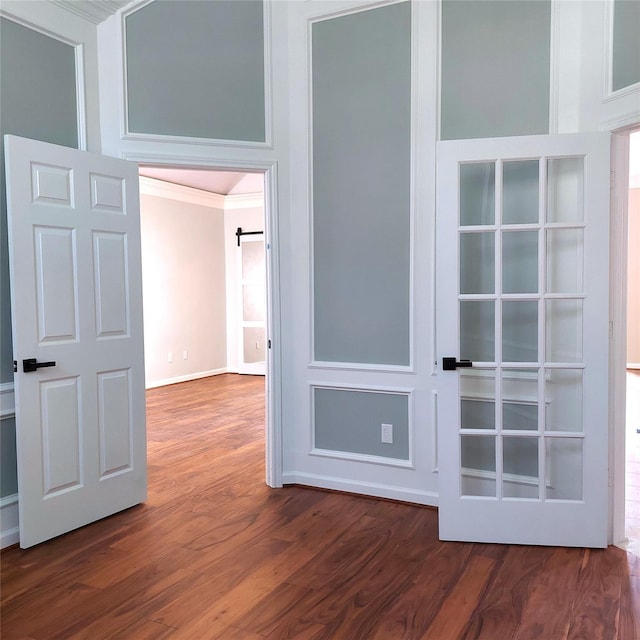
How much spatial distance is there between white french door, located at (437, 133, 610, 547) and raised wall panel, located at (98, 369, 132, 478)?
6.05 ft

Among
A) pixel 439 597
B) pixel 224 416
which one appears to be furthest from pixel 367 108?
pixel 224 416

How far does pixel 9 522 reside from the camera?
2914 mm

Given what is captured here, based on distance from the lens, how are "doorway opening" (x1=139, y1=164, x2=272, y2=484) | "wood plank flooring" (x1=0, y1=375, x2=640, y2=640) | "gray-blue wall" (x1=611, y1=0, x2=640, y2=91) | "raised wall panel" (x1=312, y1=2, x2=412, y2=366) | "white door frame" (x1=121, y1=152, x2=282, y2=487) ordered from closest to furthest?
"wood plank flooring" (x1=0, y1=375, x2=640, y2=640) → "gray-blue wall" (x1=611, y1=0, x2=640, y2=91) → "raised wall panel" (x1=312, y1=2, x2=412, y2=366) → "white door frame" (x1=121, y1=152, x2=282, y2=487) → "doorway opening" (x1=139, y1=164, x2=272, y2=484)

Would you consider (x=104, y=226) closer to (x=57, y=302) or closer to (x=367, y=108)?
(x=57, y=302)

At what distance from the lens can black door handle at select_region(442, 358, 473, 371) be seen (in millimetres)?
2869

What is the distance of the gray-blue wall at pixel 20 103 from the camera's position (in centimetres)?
287

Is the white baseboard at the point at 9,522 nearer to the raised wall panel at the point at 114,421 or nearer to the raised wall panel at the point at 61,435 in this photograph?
the raised wall panel at the point at 61,435

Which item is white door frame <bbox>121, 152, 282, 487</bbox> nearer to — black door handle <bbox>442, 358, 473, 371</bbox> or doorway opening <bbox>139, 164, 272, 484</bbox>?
black door handle <bbox>442, 358, 473, 371</bbox>

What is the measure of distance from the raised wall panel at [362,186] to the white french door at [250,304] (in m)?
5.03

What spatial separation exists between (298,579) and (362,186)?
7.44 ft

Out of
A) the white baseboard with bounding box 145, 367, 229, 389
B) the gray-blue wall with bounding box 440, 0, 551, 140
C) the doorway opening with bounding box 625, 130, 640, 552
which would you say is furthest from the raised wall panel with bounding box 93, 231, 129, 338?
the white baseboard with bounding box 145, 367, 229, 389

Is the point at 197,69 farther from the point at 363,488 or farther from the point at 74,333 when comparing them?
the point at 363,488

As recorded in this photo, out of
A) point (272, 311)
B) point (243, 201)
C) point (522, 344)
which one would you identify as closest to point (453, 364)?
point (522, 344)

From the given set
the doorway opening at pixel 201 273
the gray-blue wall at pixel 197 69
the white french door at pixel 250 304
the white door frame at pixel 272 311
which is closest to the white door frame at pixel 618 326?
the white door frame at pixel 272 311
